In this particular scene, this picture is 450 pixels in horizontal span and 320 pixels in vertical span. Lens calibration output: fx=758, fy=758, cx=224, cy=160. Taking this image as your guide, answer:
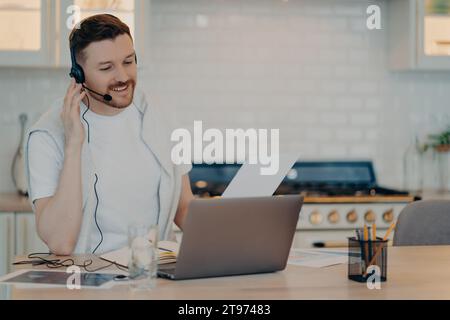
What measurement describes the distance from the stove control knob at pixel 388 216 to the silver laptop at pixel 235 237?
216 cm

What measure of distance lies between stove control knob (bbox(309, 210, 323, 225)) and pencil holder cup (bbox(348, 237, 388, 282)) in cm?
209

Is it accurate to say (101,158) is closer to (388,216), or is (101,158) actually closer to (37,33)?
(37,33)

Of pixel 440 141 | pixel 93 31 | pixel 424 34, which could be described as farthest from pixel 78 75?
pixel 440 141

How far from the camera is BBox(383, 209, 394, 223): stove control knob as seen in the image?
13.2ft

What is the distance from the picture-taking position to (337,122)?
4.64 metres

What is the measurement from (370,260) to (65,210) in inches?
38.8

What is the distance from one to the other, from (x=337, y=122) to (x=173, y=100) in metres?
1.01

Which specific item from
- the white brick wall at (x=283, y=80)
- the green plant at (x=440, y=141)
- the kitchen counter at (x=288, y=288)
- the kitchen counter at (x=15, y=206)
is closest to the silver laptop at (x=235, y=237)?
the kitchen counter at (x=288, y=288)

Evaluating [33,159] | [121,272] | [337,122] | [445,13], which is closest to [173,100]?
[337,122]

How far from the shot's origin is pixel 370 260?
1869 millimetres

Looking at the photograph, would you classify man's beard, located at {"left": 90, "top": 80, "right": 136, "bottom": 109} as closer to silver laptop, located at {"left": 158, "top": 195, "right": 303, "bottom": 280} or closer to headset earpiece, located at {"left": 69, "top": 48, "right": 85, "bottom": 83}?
headset earpiece, located at {"left": 69, "top": 48, "right": 85, "bottom": 83}

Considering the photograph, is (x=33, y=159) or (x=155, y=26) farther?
(x=155, y=26)

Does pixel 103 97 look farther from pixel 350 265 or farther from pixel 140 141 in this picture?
pixel 350 265

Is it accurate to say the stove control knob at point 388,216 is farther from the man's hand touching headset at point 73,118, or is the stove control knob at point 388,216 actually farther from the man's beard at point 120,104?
the man's hand touching headset at point 73,118
